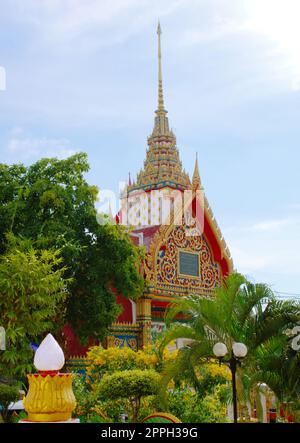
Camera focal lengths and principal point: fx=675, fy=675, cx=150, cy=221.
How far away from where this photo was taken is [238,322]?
44.3 feet

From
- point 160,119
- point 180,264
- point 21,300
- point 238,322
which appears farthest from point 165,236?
point 238,322

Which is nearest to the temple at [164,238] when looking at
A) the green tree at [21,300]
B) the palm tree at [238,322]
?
the green tree at [21,300]

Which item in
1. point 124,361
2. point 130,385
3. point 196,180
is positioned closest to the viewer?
point 130,385

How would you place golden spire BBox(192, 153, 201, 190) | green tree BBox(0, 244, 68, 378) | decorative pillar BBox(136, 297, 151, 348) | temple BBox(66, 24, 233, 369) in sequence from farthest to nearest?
1. golden spire BBox(192, 153, 201, 190)
2. temple BBox(66, 24, 233, 369)
3. decorative pillar BBox(136, 297, 151, 348)
4. green tree BBox(0, 244, 68, 378)

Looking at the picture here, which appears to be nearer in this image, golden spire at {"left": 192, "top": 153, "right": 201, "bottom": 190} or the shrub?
the shrub

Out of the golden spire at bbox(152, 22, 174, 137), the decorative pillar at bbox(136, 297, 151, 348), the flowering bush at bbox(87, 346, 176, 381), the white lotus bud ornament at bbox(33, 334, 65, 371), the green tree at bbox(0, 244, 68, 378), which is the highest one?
the golden spire at bbox(152, 22, 174, 137)

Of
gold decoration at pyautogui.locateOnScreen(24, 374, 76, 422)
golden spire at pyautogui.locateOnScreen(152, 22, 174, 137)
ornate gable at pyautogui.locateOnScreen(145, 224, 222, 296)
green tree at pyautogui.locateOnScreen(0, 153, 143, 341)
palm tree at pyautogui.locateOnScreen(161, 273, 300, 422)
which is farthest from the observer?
golden spire at pyautogui.locateOnScreen(152, 22, 174, 137)

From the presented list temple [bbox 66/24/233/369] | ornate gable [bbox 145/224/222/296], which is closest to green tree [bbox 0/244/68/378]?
temple [bbox 66/24/233/369]

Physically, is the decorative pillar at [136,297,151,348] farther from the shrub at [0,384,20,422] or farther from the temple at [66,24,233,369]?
the shrub at [0,384,20,422]

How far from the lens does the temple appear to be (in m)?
22.2

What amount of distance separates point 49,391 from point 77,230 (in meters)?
11.7

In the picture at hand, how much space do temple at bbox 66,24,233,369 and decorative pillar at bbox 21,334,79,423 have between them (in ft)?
39.4

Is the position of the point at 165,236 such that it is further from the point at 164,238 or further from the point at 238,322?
the point at 238,322
